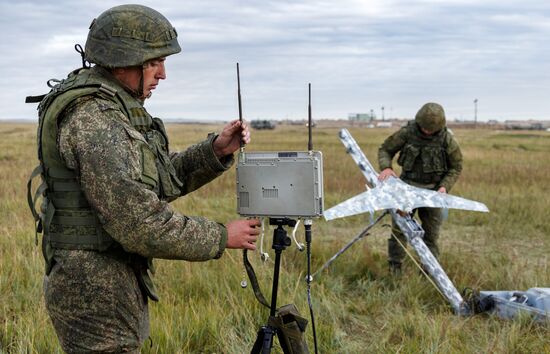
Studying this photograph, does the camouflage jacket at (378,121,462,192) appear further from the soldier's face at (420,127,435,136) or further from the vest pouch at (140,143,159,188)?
the vest pouch at (140,143,159,188)

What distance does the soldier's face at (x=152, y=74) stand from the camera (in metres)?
2.63

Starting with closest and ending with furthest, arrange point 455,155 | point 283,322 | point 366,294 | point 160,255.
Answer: point 160,255 < point 283,322 < point 366,294 < point 455,155

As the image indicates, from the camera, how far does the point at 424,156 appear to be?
7.12 m

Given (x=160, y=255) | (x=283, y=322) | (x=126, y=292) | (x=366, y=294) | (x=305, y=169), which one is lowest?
(x=366, y=294)

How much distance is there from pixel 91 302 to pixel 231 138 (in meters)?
1.09

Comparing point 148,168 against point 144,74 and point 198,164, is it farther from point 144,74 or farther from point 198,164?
point 198,164

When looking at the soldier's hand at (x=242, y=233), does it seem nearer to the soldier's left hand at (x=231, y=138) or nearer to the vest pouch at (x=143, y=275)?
the vest pouch at (x=143, y=275)

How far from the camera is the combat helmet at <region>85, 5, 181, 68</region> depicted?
2.52m

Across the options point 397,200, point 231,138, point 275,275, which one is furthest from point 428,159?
point 275,275

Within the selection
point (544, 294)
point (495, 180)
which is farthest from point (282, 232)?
point (495, 180)

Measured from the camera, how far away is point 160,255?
2.38 meters

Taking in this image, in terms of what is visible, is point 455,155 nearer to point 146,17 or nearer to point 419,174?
point 419,174

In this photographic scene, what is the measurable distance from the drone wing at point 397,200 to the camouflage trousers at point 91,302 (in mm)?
3533

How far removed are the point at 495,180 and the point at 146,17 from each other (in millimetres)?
13383
